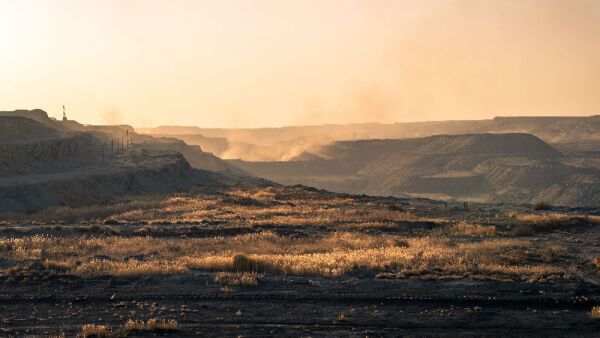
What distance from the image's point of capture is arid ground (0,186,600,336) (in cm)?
1257

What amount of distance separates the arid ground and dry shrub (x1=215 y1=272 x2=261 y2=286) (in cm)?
6

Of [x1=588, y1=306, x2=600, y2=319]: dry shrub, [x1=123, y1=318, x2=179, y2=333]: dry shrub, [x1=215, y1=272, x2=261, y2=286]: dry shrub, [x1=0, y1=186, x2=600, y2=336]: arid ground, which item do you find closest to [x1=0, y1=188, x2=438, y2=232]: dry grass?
[x1=0, y1=186, x2=600, y2=336]: arid ground

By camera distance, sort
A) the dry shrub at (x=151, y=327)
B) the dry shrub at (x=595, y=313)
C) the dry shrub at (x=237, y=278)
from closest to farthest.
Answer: the dry shrub at (x=151, y=327), the dry shrub at (x=595, y=313), the dry shrub at (x=237, y=278)

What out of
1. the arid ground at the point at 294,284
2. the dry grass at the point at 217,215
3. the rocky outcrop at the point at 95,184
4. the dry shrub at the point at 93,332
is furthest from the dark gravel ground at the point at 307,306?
the rocky outcrop at the point at 95,184

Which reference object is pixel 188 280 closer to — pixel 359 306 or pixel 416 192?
pixel 359 306

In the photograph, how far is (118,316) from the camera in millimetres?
Answer: 13203

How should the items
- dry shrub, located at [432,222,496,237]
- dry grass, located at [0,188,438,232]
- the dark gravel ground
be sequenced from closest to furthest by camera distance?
the dark gravel ground, dry shrub, located at [432,222,496,237], dry grass, located at [0,188,438,232]

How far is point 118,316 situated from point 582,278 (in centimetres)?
1366

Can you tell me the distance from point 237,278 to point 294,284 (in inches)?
71.6

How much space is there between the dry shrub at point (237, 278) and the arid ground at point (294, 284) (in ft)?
0.19

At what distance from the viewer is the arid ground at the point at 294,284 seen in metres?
12.6

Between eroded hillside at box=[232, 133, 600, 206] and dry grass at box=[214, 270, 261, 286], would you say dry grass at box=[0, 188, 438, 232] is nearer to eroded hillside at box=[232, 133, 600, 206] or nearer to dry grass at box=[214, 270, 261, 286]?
dry grass at box=[214, 270, 261, 286]

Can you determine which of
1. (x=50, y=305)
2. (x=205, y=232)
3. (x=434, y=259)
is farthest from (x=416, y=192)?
(x=50, y=305)

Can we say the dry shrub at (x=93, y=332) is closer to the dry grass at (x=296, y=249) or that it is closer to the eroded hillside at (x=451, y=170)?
the dry grass at (x=296, y=249)
